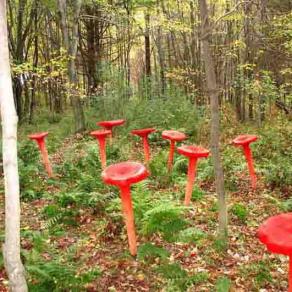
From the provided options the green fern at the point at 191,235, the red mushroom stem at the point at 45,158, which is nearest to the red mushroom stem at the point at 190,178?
the green fern at the point at 191,235

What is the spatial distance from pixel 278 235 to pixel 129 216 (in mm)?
2146

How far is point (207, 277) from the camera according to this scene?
4.78 meters

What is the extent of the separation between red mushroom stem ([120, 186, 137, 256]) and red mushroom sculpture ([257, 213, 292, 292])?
190cm

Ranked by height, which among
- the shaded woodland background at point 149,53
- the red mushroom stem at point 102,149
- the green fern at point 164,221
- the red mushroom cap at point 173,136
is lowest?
the green fern at point 164,221

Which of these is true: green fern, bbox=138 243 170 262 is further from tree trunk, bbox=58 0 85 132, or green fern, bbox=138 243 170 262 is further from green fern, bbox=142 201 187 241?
tree trunk, bbox=58 0 85 132

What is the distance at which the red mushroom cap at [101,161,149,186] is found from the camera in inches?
189

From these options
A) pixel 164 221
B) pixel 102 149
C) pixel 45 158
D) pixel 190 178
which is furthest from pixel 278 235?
pixel 45 158

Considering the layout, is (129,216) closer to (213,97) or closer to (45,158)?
(213,97)

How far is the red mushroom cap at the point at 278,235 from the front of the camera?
11.1 ft

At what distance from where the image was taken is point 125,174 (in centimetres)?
496

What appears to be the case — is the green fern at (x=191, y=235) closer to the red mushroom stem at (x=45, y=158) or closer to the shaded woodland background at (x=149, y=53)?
the red mushroom stem at (x=45, y=158)

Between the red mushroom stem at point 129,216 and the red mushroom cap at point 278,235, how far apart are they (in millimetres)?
1898

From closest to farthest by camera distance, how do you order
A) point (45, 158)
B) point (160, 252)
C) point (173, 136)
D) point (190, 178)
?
point (160, 252)
point (190, 178)
point (173, 136)
point (45, 158)

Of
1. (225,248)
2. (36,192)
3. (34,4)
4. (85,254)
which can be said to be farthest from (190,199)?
(34,4)
